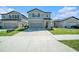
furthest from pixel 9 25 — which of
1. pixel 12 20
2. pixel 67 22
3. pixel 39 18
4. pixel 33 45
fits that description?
pixel 33 45

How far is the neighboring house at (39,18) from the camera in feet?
113

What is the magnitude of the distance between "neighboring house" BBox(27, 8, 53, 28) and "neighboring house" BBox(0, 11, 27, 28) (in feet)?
9.04

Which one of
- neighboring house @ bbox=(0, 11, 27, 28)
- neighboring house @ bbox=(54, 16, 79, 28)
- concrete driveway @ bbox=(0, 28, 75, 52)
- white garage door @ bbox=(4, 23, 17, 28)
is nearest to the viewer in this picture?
concrete driveway @ bbox=(0, 28, 75, 52)

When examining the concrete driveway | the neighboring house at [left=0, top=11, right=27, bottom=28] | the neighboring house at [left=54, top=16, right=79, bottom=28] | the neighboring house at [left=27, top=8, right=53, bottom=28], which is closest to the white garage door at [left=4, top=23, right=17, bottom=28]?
the neighboring house at [left=0, top=11, right=27, bottom=28]

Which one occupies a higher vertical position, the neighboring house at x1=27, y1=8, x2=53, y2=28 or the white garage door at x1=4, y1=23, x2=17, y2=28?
the neighboring house at x1=27, y1=8, x2=53, y2=28

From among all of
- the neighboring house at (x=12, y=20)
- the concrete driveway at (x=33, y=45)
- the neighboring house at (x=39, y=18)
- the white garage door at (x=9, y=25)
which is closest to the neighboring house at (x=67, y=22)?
the neighboring house at (x=39, y=18)

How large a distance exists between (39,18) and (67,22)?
5617 millimetres

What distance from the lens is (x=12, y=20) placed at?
36.2 m

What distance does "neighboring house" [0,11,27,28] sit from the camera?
34.9m

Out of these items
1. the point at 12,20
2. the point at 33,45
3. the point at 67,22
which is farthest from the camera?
the point at 12,20

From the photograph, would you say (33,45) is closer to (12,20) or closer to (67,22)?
(67,22)

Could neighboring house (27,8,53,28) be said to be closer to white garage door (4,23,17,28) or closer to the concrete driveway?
white garage door (4,23,17,28)
